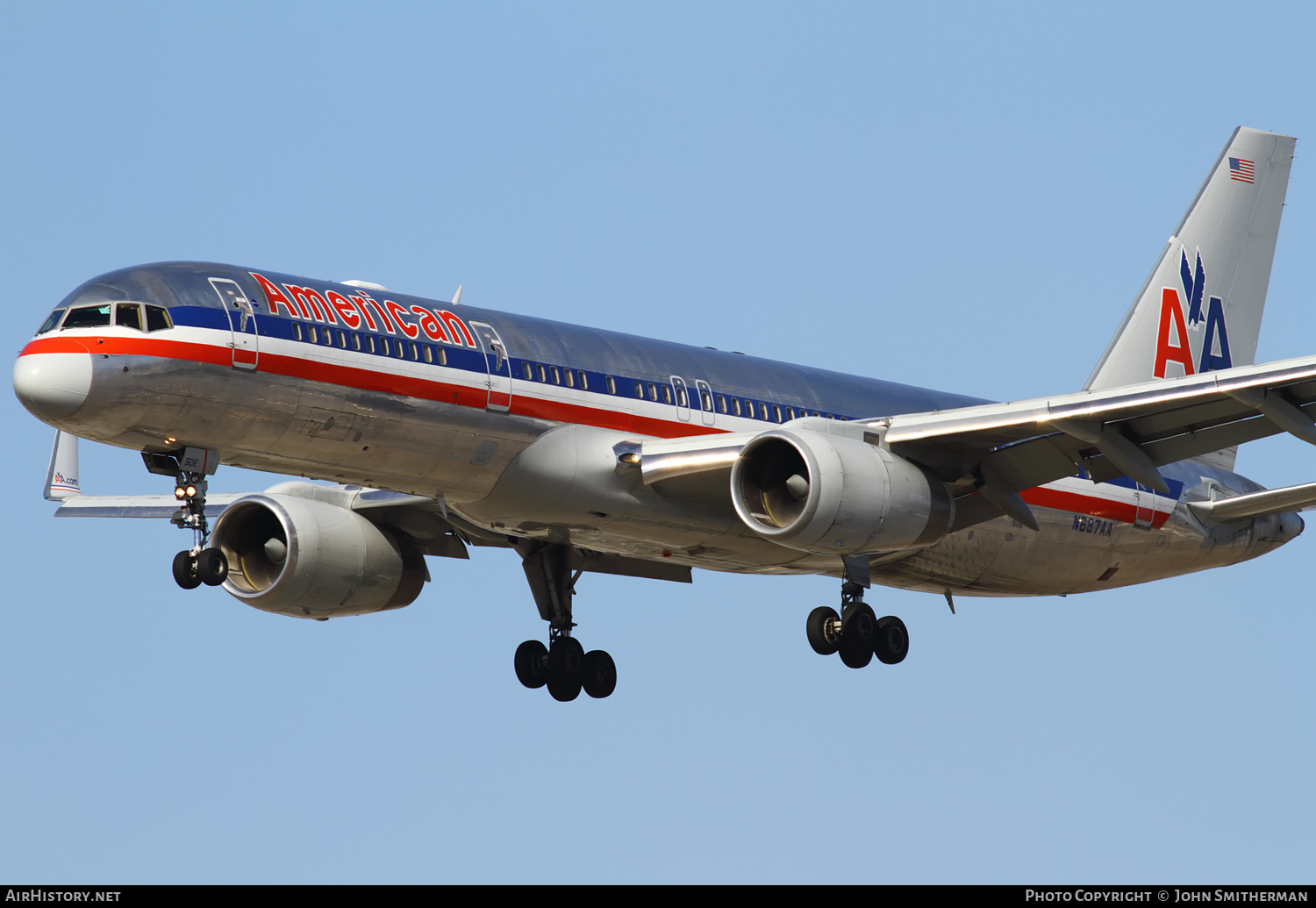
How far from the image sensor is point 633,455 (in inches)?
1261

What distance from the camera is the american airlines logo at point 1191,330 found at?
1649 inches

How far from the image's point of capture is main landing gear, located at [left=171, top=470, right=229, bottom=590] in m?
28.7

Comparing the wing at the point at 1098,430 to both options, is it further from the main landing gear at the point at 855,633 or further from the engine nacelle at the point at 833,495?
the main landing gear at the point at 855,633

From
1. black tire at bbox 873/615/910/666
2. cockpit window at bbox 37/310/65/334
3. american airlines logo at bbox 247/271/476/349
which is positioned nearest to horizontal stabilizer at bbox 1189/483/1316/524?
black tire at bbox 873/615/910/666

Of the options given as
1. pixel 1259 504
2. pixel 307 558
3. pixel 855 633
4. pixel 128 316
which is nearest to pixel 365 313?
pixel 128 316

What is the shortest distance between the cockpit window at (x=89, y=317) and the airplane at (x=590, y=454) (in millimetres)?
37

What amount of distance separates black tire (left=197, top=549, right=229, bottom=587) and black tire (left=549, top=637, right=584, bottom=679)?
9638 millimetres

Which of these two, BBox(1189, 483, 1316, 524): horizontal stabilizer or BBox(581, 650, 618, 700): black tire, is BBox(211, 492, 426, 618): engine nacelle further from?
BBox(1189, 483, 1316, 524): horizontal stabilizer

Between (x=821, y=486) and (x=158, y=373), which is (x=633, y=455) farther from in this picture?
(x=158, y=373)

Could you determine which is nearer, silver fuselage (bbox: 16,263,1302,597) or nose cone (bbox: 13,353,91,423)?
nose cone (bbox: 13,353,91,423)

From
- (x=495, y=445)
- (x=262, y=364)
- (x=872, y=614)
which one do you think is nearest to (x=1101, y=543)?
(x=872, y=614)

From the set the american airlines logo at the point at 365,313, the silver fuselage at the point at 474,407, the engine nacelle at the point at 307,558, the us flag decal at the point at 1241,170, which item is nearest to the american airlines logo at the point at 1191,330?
the us flag decal at the point at 1241,170

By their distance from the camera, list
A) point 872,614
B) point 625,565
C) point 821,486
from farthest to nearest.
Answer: point 625,565
point 872,614
point 821,486
